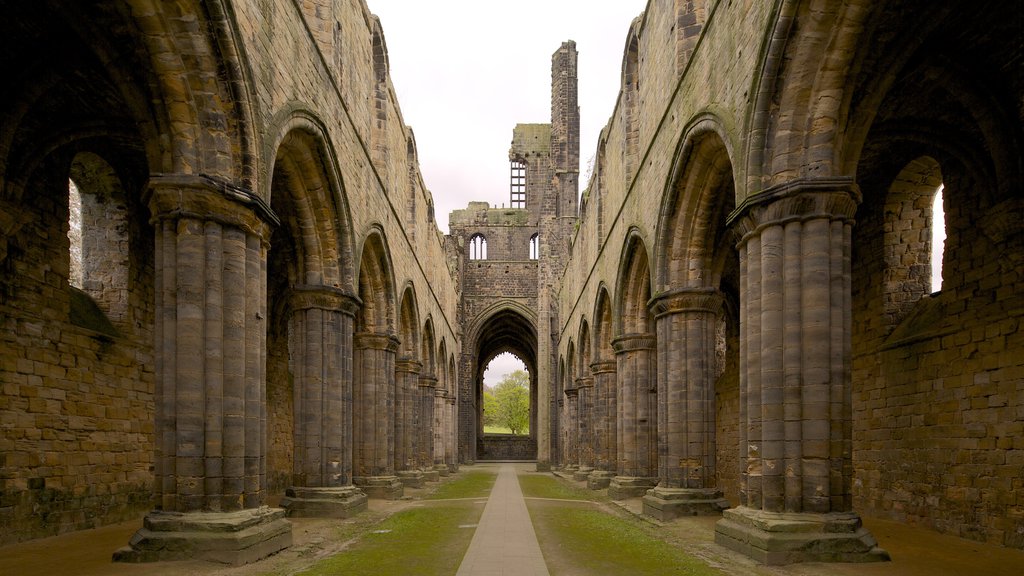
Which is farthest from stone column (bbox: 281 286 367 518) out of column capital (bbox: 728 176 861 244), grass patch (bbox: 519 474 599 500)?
column capital (bbox: 728 176 861 244)

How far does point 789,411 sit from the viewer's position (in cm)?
746

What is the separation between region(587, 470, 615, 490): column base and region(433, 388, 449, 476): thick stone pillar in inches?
353

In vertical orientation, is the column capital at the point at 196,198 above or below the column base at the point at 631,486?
above

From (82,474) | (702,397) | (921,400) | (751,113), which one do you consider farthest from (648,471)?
(82,474)

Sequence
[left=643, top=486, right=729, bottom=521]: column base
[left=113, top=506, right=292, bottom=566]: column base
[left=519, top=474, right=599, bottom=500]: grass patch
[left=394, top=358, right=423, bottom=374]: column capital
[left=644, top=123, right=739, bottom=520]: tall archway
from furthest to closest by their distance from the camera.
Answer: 1. [left=394, top=358, right=423, bottom=374]: column capital
2. [left=519, top=474, right=599, bottom=500]: grass patch
3. [left=644, top=123, right=739, bottom=520]: tall archway
4. [left=643, top=486, right=729, bottom=521]: column base
5. [left=113, top=506, right=292, bottom=566]: column base

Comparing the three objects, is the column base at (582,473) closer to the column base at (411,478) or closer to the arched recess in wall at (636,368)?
the column base at (411,478)

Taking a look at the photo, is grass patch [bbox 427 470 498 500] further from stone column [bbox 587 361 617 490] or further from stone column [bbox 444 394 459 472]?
stone column [bbox 444 394 459 472]

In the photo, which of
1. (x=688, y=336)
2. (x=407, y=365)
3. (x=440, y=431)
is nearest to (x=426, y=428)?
(x=440, y=431)

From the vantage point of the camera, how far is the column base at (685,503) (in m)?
11.4

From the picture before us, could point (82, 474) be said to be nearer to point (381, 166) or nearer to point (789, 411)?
point (381, 166)

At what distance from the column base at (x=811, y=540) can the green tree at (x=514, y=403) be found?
65.7m

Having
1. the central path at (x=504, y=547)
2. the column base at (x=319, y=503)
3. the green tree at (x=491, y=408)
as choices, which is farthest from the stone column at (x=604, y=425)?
the green tree at (x=491, y=408)

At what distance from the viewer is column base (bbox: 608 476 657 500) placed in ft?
51.2

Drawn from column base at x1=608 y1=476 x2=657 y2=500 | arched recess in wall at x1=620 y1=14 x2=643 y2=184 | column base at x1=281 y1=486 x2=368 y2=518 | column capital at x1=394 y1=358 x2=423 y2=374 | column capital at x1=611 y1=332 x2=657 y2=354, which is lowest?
column base at x1=608 y1=476 x2=657 y2=500
